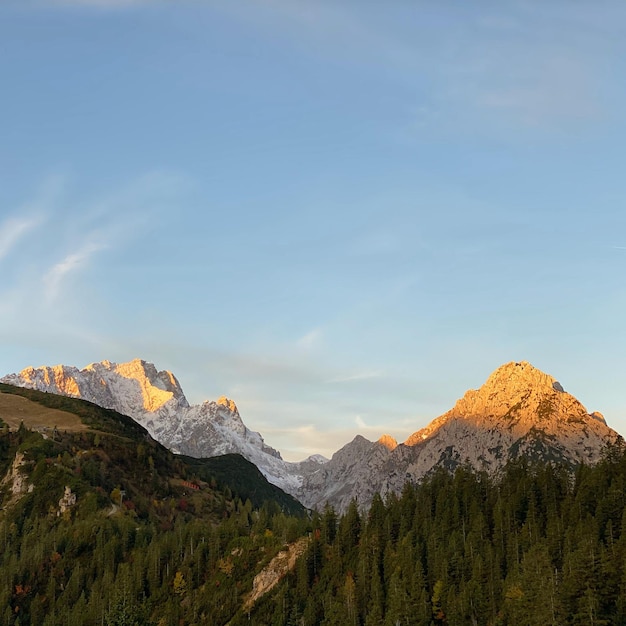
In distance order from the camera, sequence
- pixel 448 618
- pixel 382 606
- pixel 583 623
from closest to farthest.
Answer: pixel 583 623 → pixel 448 618 → pixel 382 606

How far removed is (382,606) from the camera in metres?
199

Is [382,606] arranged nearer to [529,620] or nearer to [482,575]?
[482,575]

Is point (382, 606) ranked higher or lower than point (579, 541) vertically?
lower

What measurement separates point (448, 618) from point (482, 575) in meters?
15.9

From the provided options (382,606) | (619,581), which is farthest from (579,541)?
(382,606)

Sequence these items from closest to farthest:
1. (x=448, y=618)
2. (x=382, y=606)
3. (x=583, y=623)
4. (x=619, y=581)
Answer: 1. (x=583, y=623)
2. (x=619, y=581)
3. (x=448, y=618)
4. (x=382, y=606)

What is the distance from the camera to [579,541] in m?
183

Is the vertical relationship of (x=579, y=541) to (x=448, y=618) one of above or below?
above

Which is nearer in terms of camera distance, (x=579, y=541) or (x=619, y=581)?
(x=619, y=581)

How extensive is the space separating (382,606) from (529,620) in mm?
50458

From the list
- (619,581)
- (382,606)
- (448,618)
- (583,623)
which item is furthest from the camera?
(382,606)

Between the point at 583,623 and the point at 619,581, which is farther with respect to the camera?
the point at 619,581

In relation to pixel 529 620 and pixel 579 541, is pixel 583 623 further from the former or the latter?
pixel 579 541

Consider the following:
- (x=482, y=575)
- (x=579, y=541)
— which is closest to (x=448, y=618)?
(x=482, y=575)
